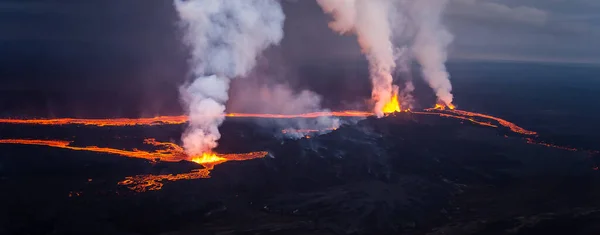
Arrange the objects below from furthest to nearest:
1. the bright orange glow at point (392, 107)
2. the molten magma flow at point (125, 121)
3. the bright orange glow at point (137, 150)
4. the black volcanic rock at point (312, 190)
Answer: the bright orange glow at point (392, 107) → the molten magma flow at point (125, 121) → the bright orange glow at point (137, 150) → the black volcanic rock at point (312, 190)

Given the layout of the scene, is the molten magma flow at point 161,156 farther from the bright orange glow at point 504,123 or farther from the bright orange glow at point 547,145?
the bright orange glow at point 504,123

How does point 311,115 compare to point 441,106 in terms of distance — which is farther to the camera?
point 441,106

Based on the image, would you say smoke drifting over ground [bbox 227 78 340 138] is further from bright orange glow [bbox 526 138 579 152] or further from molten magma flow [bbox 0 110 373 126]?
bright orange glow [bbox 526 138 579 152]

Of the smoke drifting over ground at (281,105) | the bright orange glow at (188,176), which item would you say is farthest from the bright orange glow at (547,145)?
the bright orange glow at (188,176)

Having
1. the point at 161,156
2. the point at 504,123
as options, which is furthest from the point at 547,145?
the point at 161,156

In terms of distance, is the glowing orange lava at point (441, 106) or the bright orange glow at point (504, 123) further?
the glowing orange lava at point (441, 106)

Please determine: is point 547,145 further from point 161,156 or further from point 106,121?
point 106,121

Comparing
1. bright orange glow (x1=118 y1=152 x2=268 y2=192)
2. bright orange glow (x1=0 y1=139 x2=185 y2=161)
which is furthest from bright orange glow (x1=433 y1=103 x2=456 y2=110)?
bright orange glow (x1=0 y1=139 x2=185 y2=161)

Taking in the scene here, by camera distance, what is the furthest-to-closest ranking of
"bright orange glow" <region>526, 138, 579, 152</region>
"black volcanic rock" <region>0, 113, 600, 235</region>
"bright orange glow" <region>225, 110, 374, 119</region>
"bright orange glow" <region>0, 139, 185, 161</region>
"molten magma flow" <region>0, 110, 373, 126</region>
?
1. "bright orange glow" <region>225, 110, 374, 119</region>
2. "bright orange glow" <region>526, 138, 579, 152</region>
3. "molten magma flow" <region>0, 110, 373, 126</region>
4. "bright orange glow" <region>0, 139, 185, 161</region>
5. "black volcanic rock" <region>0, 113, 600, 235</region>

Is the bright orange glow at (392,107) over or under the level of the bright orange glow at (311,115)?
over
